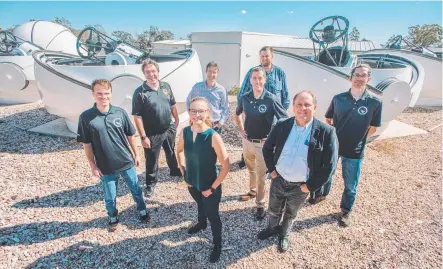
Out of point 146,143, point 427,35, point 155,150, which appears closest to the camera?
point 146,143

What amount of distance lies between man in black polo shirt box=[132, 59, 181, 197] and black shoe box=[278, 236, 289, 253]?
1983 millimetres

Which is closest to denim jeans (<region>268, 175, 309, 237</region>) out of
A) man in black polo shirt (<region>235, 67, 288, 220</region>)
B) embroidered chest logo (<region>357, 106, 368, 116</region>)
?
man in black polo shirt (<region>235, 67, 288, 220</region>)

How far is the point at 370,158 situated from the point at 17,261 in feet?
18.8

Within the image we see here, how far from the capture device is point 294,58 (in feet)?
17.4

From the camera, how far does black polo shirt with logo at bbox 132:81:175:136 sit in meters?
3.16

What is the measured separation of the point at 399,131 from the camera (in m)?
6.41

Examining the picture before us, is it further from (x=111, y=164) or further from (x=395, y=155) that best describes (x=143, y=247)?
(x=395, y=155)

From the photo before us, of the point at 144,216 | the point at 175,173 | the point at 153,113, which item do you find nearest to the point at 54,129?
the point at 175,173

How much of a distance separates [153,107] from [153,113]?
0.08m

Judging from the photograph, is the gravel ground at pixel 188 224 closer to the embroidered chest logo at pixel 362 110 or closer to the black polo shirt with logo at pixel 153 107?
the black polo shirt with logo at pixel 153 107

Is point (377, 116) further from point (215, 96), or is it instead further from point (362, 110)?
point (215, 96)

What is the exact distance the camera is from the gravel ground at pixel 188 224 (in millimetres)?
2637

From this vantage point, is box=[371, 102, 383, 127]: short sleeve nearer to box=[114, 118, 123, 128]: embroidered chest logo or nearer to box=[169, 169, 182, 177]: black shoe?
box=[114, 118, 123, 128]: embroidered chest logo

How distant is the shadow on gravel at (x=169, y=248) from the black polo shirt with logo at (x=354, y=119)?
107 centimetres
